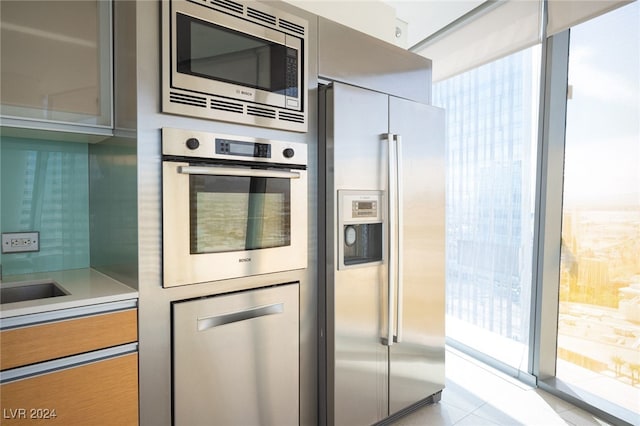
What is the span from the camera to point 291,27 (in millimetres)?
1811

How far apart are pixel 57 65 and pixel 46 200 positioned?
0.67 meters

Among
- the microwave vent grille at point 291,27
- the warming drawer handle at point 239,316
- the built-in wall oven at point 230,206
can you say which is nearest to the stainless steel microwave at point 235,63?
the microwave vent grille at point 291,27

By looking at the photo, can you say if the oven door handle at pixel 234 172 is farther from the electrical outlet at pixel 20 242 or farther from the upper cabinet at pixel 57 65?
the electrical outlet at pixel 20 242

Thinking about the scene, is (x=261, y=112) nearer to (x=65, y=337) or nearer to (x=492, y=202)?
(x=65, y=337)

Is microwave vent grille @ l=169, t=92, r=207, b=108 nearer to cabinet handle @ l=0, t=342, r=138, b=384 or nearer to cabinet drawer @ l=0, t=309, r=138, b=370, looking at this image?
cabinet drawer @ l=0, t=309, r=138, b=370

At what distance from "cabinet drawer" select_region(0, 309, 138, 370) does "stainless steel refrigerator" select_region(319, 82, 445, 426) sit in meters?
0.93

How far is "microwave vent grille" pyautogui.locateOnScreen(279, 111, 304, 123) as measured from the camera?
1780 millimetres

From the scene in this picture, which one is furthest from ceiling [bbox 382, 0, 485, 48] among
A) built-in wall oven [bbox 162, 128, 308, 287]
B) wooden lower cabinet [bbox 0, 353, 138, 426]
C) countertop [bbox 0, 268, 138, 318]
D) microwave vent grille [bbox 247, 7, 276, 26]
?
wooden lower cabinet [bbox 0, 353, 138, 426]

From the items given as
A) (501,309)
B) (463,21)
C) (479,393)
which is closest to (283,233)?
(479,393)

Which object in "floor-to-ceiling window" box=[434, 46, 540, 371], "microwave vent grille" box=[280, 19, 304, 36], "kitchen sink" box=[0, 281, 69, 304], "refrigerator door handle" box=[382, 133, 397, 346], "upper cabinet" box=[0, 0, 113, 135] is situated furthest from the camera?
"floor-to-ceiling window" box=[434, 46, 540, 371]

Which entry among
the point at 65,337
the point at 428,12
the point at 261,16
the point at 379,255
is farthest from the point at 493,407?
the point at 428,12

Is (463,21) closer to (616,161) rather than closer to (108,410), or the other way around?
(616,161)

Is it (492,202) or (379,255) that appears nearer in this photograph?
(379,255)

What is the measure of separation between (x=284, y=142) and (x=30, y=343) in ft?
4.09
